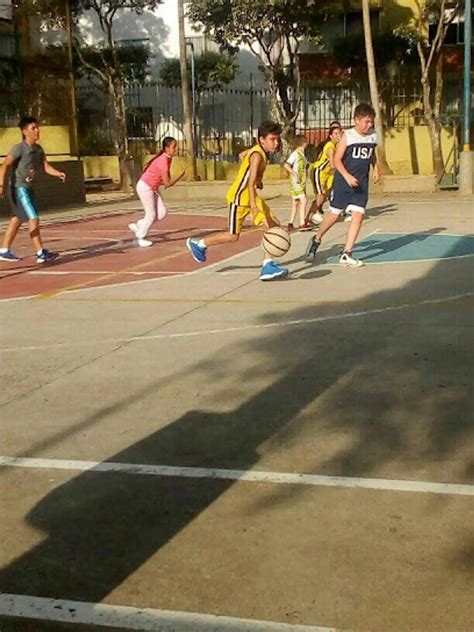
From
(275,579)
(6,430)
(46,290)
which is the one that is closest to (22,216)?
(46,290)

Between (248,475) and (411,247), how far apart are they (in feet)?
29.3

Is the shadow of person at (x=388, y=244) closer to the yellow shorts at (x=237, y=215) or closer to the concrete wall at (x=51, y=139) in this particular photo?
the yellow shorts at (x=237, y=215)

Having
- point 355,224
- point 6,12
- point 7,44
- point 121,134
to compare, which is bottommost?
point 355,224

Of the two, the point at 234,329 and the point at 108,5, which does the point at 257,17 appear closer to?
the point at 108,5

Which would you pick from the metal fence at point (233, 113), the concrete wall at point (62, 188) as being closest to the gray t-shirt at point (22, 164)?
the concrete wall at point (62, 188)

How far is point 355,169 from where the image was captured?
11.2 meters

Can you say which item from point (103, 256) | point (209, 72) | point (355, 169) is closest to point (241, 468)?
point (355, 169)

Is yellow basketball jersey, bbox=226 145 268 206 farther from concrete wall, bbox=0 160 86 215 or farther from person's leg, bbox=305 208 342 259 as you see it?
concrete wall, bbox=0 160 86 215

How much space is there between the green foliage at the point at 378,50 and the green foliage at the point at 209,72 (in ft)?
17.2

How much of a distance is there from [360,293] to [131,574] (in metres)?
6.24

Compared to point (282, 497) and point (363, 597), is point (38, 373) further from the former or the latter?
point (363, 597)

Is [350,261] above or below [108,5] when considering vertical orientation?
below

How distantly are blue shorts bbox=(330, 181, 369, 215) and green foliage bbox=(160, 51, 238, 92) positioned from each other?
25.9 meters

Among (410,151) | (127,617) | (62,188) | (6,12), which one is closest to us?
(127,617)
